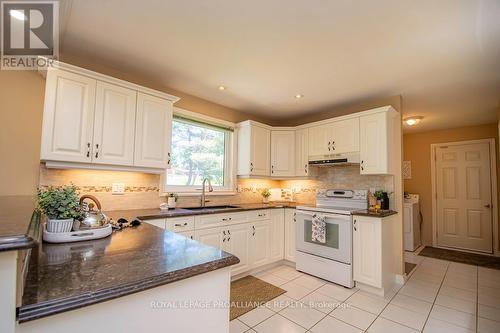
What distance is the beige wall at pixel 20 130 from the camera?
2135mm

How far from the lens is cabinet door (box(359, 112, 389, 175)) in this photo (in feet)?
9.57

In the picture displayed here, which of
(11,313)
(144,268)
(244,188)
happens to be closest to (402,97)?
(244,188)

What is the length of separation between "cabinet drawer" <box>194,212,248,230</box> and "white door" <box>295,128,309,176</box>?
4.17 ft

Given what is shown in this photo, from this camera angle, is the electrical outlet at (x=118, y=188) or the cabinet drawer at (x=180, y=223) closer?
the cabinet drawer at (x=180, y=223)

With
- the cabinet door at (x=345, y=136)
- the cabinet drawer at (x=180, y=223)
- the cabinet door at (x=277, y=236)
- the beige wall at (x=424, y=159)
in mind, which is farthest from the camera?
the beige wall at (x=424, y=159)

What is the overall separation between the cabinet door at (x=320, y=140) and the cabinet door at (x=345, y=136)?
68 millimetres

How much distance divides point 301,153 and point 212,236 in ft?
6.46

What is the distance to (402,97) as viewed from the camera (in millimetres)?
3230

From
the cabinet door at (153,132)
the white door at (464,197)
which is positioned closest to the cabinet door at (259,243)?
the cabinet door at (153,132)

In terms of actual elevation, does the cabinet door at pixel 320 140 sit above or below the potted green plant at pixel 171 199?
above

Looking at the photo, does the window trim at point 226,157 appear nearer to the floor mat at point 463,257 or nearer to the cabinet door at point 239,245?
the cabinet door at point 239,245

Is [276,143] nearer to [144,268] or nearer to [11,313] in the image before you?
[144,268]

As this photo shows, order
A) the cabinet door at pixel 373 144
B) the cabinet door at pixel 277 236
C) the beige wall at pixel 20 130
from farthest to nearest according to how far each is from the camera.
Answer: the cabinet door at pixel 277 236
the cabinet door at pixel 373 144
the beige wall at pixel 20 130

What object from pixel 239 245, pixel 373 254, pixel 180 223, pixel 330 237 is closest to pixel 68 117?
pixel 180 223
